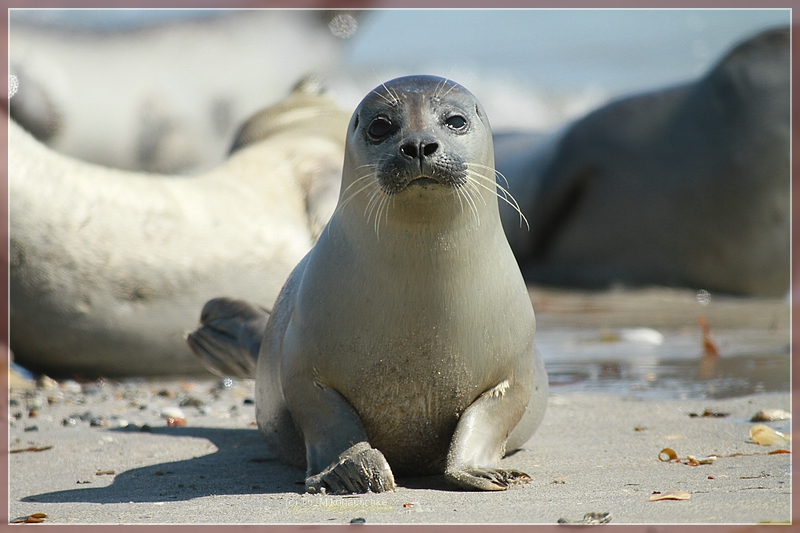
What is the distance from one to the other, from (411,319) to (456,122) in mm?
556

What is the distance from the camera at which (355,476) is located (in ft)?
9.49

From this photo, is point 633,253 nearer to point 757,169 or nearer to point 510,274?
point 757,169

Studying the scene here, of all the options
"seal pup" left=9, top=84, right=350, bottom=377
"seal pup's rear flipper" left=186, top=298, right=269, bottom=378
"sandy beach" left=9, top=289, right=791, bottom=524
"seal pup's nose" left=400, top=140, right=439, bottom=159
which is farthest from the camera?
"seal pup" left=9, top=84, right=350, bottom=377

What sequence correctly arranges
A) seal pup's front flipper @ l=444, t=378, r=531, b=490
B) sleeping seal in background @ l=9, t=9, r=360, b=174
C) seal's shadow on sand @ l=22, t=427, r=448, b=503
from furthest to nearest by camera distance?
sleeping seal in background @ l=9, t=9, r=360, b=174
seal's shadow on sand @ l=22, t=427, r=448, b=503
seal pup's front flipper @ l=444, t=378, r=531, b=490

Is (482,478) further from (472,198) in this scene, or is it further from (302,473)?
(472,198)

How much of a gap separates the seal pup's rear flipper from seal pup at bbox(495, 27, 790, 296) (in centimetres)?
537

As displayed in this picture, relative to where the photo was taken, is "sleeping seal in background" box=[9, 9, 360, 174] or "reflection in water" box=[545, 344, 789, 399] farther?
"sleeping seal in background" box=[9, 9, 360, 174]

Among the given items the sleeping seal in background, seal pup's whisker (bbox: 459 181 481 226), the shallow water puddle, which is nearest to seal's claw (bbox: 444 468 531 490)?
seal pup's whisker (bbox: 459 181 481 226)

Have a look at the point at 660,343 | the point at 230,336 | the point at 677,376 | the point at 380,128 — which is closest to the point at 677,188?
the point at 660,343

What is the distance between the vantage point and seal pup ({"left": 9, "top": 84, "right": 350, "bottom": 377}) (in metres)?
5.45

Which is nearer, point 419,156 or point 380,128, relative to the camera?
point 419,156

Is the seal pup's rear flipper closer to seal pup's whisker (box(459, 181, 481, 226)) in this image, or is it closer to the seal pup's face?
the seal pup's face

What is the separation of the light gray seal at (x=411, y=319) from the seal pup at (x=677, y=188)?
5.91 metres

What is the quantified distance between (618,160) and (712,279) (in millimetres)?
1290
